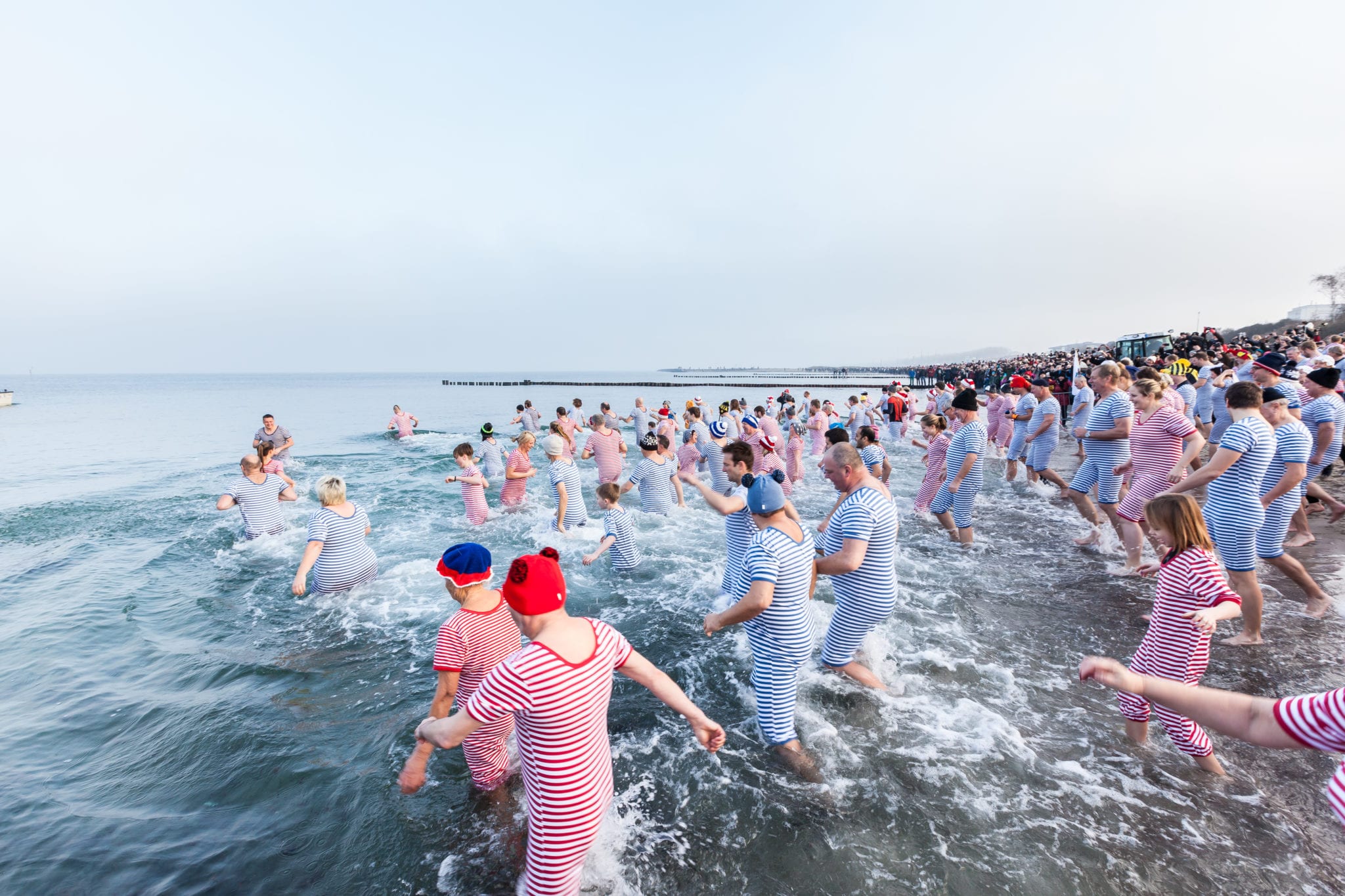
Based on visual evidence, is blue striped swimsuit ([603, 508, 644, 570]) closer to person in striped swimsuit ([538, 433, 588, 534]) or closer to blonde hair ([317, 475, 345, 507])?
person in striped swimsuit ([538, 433, 588, 534])

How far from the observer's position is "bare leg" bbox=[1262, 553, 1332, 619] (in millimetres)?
5633

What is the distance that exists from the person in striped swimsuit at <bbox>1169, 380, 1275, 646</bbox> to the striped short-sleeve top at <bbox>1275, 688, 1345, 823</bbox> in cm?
404

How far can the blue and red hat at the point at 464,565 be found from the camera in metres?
3.24

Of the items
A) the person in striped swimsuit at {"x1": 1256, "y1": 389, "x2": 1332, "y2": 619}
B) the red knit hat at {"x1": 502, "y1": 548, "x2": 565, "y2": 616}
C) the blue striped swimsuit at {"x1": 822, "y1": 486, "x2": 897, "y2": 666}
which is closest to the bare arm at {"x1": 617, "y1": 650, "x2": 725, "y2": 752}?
the red knit hat at {"x1": 502, "y1": 548, "x2": 565, "y2": 616}

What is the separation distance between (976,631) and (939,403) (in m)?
15.3

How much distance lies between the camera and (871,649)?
19.1ft

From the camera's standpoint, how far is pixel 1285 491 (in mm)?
5438

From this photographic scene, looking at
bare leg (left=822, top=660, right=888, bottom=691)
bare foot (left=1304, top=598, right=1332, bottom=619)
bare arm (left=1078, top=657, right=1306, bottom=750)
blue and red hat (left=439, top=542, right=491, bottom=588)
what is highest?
blue and red hat (left=439, top=542, right=491, bottom=588)

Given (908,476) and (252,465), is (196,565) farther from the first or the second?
(908,476)

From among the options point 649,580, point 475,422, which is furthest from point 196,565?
point 475,422

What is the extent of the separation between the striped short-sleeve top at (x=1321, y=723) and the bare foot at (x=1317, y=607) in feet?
19.9

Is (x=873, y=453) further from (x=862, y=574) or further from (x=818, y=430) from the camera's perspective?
(x=818, y=430)

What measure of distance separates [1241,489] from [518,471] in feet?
33.5

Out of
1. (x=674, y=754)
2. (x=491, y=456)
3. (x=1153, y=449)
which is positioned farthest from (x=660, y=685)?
(x=491, y=456)
